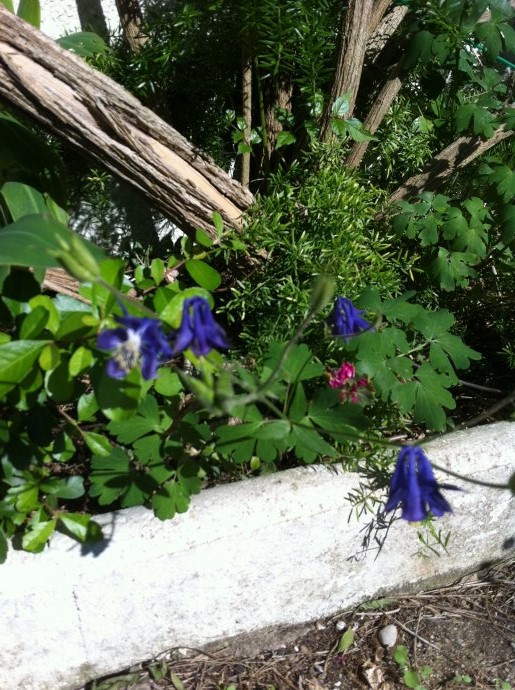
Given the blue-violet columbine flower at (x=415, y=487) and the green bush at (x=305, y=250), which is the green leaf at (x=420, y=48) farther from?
the blue-violet columbine flower at (x=415, y=487)

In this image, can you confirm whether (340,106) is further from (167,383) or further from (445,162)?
(167,383)

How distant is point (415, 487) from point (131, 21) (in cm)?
152

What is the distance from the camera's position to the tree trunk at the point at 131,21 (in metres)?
1.86

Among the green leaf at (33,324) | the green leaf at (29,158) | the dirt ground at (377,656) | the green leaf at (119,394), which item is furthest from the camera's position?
the green leaf at (29,158)

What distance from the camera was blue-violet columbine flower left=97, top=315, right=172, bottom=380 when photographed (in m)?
0.92

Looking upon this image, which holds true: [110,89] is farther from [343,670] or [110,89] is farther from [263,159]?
[343,670]

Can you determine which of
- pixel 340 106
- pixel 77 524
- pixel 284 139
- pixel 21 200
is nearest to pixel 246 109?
pixel 284 139

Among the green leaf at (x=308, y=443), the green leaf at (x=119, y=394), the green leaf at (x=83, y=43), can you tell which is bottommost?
the green leaf at (x=308, y=443)

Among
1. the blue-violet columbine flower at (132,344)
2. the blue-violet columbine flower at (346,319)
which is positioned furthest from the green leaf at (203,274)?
the blue-violet columbine flower at (132,344)

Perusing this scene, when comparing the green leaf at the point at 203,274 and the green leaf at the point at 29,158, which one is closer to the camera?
the green leaf at the point at 203,274

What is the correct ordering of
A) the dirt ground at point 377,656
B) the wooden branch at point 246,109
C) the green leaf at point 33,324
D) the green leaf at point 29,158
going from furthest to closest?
the wooden branch at point 246,109 → the green leaf at point 29,158 → the dirt ground at point 377,656 → the green leaf at point 33,324

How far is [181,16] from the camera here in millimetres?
1708

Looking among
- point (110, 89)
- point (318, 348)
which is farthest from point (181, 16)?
point (318, 348)

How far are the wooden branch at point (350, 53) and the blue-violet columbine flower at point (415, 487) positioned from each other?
1.04 meters
